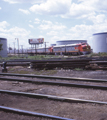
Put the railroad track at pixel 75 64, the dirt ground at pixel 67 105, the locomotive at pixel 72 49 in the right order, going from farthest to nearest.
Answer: the locomotive at pixel 72 49, the railroad track at pixel 75 64, the dirt ground at pixel 67 105

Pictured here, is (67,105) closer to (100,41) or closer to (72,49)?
(72,49)

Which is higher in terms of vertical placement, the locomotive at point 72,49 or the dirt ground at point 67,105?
the locomotive at point 72,49

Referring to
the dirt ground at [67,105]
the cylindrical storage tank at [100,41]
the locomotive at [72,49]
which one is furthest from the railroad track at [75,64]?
the cylindrical storage tank at [100,41]

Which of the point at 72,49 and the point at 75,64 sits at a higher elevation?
the point at 72,49

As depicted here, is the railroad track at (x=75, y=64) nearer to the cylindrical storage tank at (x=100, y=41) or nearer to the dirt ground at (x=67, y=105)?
the dirt ground at (x=67, y=105)

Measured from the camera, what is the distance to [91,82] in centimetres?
815

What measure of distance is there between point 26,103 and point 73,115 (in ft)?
6.23

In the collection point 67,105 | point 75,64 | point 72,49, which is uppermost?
point 72,49

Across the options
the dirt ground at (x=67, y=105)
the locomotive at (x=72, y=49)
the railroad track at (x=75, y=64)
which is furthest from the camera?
the locomotive at (x=72, y=49)

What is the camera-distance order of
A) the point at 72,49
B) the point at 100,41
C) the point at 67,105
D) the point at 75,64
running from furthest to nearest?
1. the point at 100,41
2. the point at 72,49
3. the point at 75,64
4. the point at 67,105

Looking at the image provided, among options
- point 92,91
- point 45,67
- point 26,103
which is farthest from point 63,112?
point 45,67

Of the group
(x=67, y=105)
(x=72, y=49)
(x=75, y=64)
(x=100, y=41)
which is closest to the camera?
(x=67, y=105)

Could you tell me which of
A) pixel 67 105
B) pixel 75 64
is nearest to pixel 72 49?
pixel 75 64

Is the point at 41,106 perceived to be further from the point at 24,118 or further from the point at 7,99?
the point at 7,99
